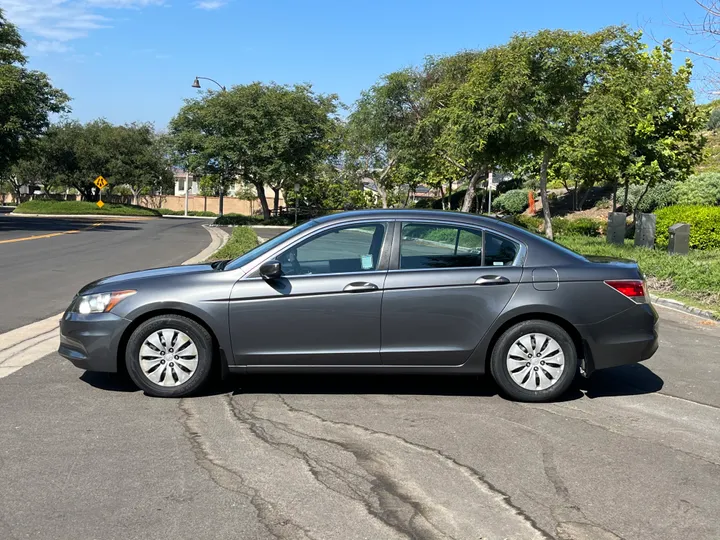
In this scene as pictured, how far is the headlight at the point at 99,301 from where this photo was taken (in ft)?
18.9

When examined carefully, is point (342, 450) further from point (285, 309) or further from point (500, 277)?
point (500, 277)

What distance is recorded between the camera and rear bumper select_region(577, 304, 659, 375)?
5.81 metres

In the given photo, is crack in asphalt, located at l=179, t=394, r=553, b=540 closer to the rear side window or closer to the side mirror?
the side mirror

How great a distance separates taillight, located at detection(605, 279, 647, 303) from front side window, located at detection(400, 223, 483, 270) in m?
1.13

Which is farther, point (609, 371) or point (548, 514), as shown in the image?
point (609, 371)

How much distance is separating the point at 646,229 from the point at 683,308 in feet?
25.4

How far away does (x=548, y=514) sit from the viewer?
382 cm

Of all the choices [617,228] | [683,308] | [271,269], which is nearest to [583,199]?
[617,228]

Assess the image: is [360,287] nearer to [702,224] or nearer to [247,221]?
[702,224]

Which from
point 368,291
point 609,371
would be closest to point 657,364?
point 609,371

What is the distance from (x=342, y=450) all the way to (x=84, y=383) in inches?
110

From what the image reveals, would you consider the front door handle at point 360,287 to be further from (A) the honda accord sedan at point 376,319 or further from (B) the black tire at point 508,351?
(B) the black tire at point 508,351

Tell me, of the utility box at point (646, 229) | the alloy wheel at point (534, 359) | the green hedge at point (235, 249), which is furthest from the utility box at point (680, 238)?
the alloy wheel at point (534, 359)

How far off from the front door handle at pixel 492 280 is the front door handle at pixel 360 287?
852 mm
